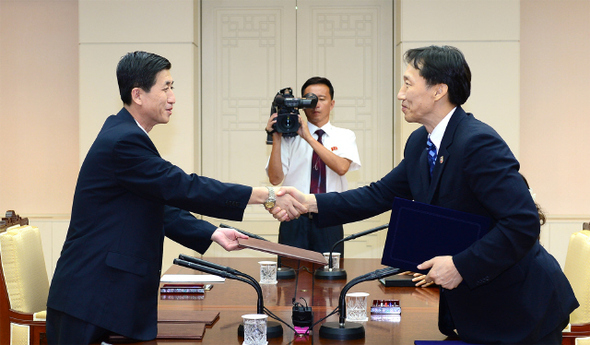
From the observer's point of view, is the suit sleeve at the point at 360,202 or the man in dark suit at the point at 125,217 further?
the suit sleeve at the point at 360,202

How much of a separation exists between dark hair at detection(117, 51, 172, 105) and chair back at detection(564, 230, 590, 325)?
1879mm

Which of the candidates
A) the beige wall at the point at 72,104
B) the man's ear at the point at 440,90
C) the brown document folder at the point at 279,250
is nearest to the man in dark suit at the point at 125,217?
the brown document folder at the point at 279,250

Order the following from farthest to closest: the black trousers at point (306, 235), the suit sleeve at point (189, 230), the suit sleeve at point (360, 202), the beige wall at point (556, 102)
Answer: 1. the beige wall at point (556, 102)
2. the black trousers at point (306, 235)
3. the suit sleeve at point (360, 202)
4. the suit sleeve at point (189, 230)

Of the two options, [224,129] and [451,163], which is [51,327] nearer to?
[451,163]

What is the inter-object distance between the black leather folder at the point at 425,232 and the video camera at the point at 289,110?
1.94 m

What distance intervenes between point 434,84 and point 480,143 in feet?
1.05

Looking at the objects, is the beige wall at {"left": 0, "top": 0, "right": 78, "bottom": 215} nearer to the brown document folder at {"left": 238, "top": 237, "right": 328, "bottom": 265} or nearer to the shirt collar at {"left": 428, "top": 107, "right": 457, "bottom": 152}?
the brown document folder at {"left": 238, "top": 237, "right": 328, "bottom": 265}

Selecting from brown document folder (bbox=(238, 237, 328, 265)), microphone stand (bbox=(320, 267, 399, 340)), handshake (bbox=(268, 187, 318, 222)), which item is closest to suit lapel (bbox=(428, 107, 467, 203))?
microphone stand (bbox=(320, 267, 399, 340))

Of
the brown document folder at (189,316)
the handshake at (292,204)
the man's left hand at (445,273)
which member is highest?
the handshake at (292,204)

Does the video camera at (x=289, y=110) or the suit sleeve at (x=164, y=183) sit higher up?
the video camera at (x=289, y=110)

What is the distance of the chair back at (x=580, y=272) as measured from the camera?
2.54 metres

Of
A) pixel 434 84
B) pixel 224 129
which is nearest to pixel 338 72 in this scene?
pixel 224 129

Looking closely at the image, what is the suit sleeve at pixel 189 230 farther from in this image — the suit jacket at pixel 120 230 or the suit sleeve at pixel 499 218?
the suit sleeve at pixel 499 218

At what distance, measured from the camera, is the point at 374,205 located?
98.7 inches
